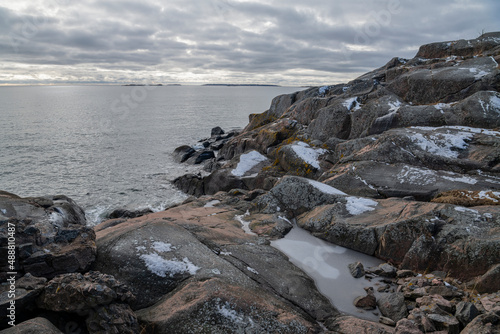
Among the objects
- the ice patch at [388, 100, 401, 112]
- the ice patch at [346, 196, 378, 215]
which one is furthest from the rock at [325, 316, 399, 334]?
the ice patch at [388, 100, 401, 112]

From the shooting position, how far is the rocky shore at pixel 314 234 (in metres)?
6.66

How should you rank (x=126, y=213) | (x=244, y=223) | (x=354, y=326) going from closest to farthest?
(x=354, y=326), (x=244, y=223), (x=126, y=213)

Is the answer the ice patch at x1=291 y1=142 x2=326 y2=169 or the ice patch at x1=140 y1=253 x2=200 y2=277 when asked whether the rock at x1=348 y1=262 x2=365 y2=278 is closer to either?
the ice patch at x1=140 y1=253 x2=200 y2=277

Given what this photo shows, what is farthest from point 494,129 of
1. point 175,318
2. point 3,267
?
point 3,267

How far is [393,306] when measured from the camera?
784 cm

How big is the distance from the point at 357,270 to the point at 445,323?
3328mm

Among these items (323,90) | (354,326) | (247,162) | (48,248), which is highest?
(323,90)

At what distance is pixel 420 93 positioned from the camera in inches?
906

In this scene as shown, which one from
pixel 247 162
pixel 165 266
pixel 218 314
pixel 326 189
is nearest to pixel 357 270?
pixel 218 314

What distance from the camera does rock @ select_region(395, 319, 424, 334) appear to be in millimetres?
6469

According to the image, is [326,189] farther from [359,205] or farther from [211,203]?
[211,203]

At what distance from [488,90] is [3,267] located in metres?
26.4

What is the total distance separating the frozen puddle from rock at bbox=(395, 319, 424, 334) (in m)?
1.08

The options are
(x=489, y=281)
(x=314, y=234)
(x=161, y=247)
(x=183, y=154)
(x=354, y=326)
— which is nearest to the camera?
(x=354, y=326)
